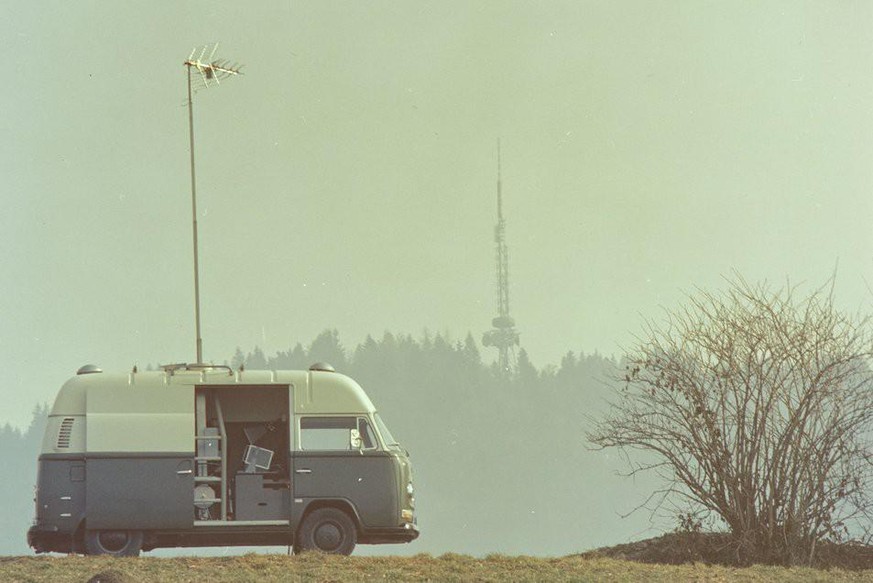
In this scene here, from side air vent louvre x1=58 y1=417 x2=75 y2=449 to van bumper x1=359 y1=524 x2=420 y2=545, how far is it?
4.77 m

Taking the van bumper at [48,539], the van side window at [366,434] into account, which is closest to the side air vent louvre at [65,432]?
the van bumper at [48,539]

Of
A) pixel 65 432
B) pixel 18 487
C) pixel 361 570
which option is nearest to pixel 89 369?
pixel 65 432

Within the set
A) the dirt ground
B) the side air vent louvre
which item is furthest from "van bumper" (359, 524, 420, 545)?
the side air vent louvre

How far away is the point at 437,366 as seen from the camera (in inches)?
7825

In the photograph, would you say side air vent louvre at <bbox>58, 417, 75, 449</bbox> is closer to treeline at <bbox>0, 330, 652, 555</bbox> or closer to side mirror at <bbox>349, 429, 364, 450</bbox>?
side mirror at <bbox>349, 429, 364, 450</bbox>

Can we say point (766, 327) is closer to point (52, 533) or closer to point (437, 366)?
point (52, 533)

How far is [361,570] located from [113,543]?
14.7 feet

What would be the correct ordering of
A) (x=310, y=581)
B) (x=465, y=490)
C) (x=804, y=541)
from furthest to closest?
(x=465, y=490)
(x=804, y=541)
(x=310, y=581)

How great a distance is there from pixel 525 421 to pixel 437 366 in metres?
14.3

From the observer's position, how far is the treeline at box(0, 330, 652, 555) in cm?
18588

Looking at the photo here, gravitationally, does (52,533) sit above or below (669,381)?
below

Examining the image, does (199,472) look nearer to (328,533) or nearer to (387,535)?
(328,533)

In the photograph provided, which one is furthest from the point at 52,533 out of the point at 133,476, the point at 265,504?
the point at 265,504

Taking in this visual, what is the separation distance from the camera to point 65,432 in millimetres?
22672
